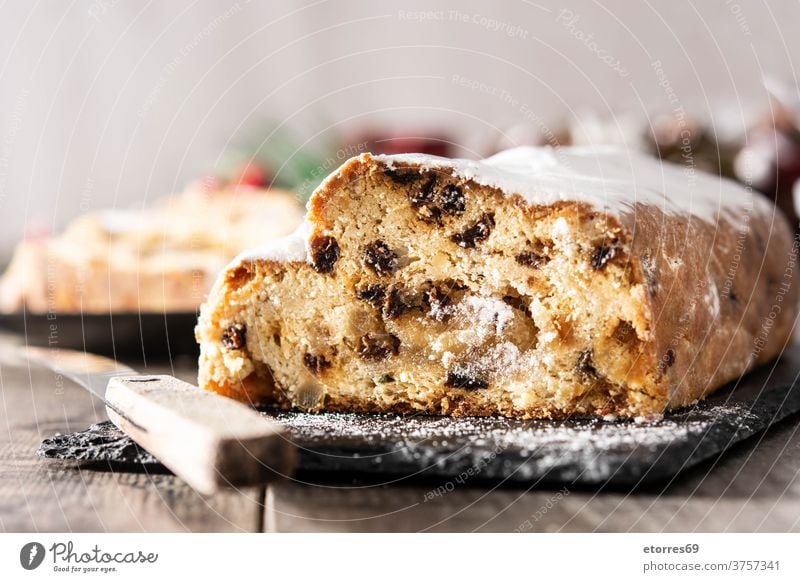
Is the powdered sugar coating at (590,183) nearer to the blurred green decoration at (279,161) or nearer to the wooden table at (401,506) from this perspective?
the wooden table at (401,506)

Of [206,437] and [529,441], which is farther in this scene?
[529,441]

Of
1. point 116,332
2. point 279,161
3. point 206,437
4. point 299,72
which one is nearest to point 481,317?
point 206,437

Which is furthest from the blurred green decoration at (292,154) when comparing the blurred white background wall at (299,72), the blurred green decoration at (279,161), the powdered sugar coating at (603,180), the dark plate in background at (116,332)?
the powdered sugar coating at (603,180)

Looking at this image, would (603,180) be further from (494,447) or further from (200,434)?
(200,434)

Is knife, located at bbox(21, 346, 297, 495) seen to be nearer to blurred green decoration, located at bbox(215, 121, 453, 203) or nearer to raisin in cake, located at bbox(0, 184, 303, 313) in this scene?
raisin in cake, located at bbox(0, 184, 303, 313)
